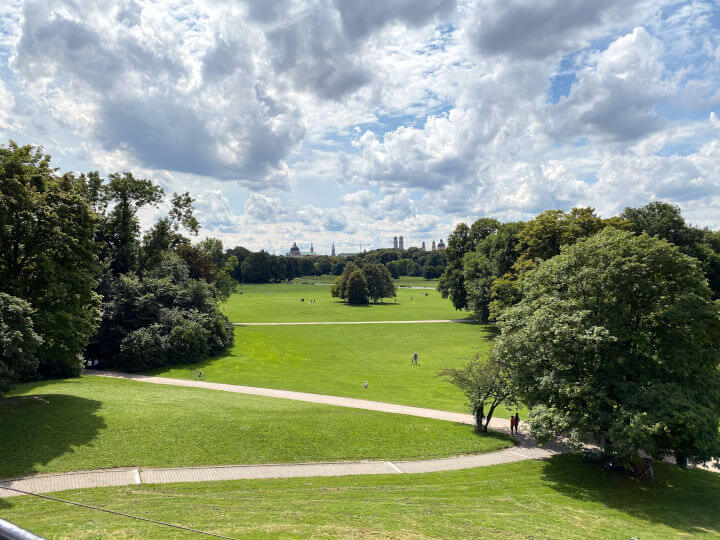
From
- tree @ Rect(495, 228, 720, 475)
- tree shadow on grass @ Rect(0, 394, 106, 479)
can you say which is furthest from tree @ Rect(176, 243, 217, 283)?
tree @ Rect(495, 228, 720, 475)

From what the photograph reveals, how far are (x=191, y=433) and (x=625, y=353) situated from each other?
1861 cm

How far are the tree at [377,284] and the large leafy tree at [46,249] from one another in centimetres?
7887

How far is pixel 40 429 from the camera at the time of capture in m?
17.6

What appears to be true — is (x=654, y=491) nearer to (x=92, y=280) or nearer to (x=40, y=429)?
(x=40, y=429)

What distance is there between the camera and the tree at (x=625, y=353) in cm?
1524

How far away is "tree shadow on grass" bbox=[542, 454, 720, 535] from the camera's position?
14.1 meters

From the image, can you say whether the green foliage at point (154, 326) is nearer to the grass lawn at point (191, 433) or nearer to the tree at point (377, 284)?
the grass lawn at point (191, 433)

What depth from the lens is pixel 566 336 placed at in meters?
17.4

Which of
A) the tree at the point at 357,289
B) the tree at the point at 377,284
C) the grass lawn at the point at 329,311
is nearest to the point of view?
the grass lawn at the point at 329,311

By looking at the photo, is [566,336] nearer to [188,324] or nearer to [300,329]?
[188,324]

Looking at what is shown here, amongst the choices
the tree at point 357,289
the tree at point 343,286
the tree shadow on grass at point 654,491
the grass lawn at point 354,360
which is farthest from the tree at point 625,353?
the tree at point 343,286

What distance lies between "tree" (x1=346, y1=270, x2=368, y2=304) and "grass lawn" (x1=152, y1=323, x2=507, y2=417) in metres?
32.0

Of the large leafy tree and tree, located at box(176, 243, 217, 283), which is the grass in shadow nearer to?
the large leafy tree

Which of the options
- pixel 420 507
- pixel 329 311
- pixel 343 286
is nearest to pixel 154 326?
pixel 420 507
